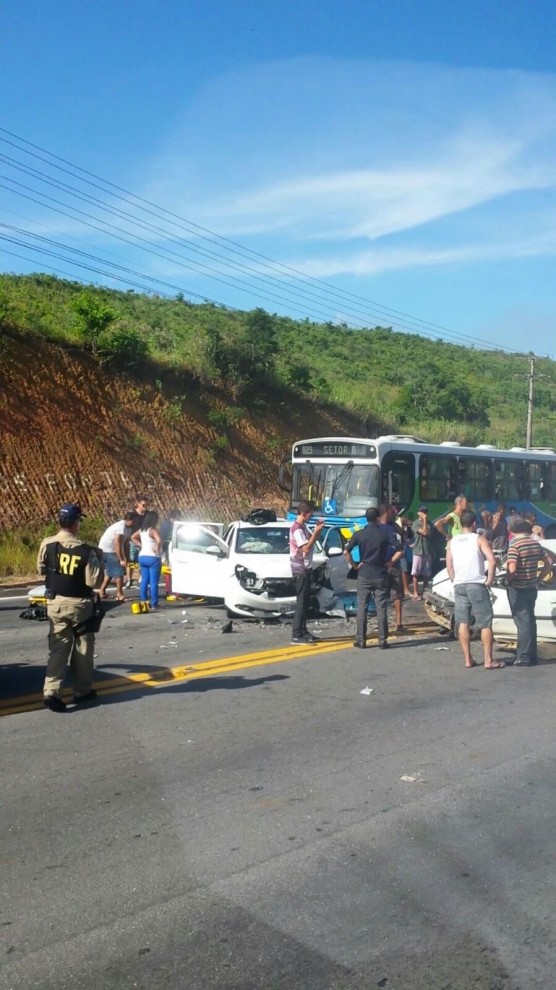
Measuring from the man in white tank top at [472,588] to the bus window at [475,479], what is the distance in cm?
1299

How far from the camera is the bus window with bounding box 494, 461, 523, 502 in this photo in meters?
25.2

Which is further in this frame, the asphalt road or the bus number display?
the bus number display

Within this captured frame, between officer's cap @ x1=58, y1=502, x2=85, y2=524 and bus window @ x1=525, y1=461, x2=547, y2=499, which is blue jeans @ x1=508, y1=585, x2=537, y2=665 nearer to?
officer's cap @ x1=58, y1=502, x2=85, y2=524

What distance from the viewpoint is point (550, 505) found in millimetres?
27641

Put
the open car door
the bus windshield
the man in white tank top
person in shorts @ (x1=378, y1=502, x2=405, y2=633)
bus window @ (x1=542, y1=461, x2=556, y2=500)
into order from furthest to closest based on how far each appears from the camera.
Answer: bus window @ (x1=542, y1=461, x2=556, y2=500) < the bus windshield < the open car door < person in shorts @ (x1=378, y1=502, x2=405, y2=633) < the man in white tank top

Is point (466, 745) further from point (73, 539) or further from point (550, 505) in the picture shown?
point (550, 505)

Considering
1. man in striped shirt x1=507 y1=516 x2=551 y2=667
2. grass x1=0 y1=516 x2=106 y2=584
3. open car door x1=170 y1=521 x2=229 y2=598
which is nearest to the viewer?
man in striped shirt x1=507 y1=516 x2=551 y2=667

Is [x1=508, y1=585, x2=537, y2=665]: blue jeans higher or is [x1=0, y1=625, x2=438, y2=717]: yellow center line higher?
[x1=508, y1=585, x2=537, y2=665]: blue jeans

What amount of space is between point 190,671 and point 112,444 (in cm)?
2164

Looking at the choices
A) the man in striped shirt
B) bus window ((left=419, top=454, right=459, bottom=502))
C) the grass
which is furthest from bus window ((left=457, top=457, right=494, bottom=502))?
the man in striped shirt

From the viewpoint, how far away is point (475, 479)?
24141 millimetres

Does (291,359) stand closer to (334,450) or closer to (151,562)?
(334,450)

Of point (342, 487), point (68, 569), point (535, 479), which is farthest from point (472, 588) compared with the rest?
point (535, 479)

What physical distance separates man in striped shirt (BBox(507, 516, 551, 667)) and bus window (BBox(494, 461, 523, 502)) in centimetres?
1456
